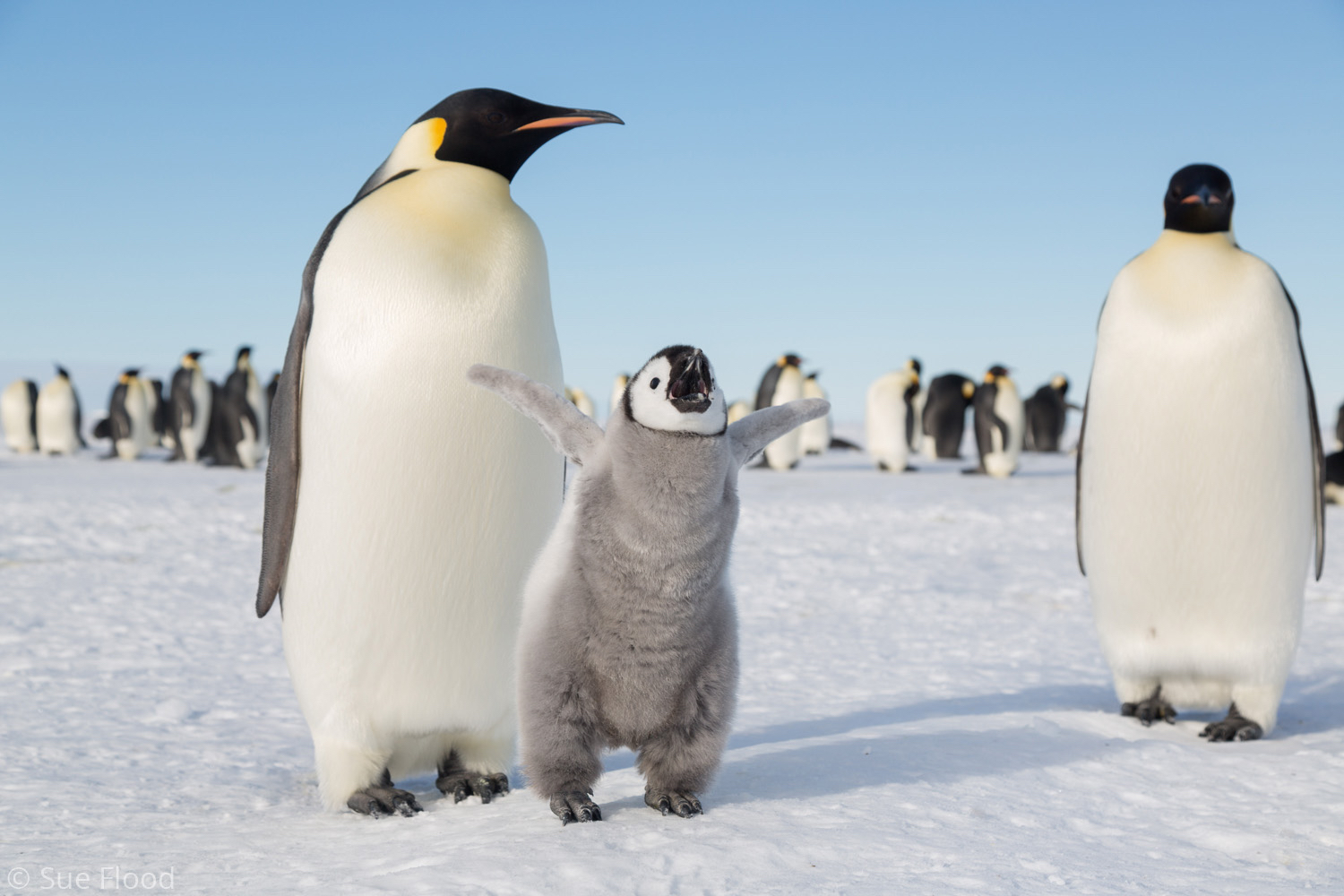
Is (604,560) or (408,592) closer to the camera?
(604,560)

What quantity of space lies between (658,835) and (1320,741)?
8.68ft

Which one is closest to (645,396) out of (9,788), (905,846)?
(905,846)

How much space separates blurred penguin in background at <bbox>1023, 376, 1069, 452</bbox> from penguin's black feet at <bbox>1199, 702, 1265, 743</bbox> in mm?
19092

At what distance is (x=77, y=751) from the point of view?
3.36 meters

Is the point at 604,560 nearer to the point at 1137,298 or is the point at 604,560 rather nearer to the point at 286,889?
the point at 286,889

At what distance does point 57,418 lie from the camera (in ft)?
61.9

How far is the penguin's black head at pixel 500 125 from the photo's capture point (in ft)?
10.2

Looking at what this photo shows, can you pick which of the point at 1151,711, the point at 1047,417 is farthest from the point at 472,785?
the point at 1047,417

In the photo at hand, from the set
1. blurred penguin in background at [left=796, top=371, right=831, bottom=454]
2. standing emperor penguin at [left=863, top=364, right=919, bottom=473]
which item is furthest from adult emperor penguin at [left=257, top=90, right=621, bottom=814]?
blurred penguin in background at [left=796, top=371, right=831, bottom=454]

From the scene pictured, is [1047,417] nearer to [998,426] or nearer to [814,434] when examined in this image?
[814,434]

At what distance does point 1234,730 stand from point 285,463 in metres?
3.16

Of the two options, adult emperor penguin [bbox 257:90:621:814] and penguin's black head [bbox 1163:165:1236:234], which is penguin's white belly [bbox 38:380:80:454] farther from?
penguin's black head [bbox 1163:165:1236:234]

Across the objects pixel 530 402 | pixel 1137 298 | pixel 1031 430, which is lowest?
pixel 1031 430

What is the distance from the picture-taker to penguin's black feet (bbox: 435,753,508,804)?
9.61 ft
